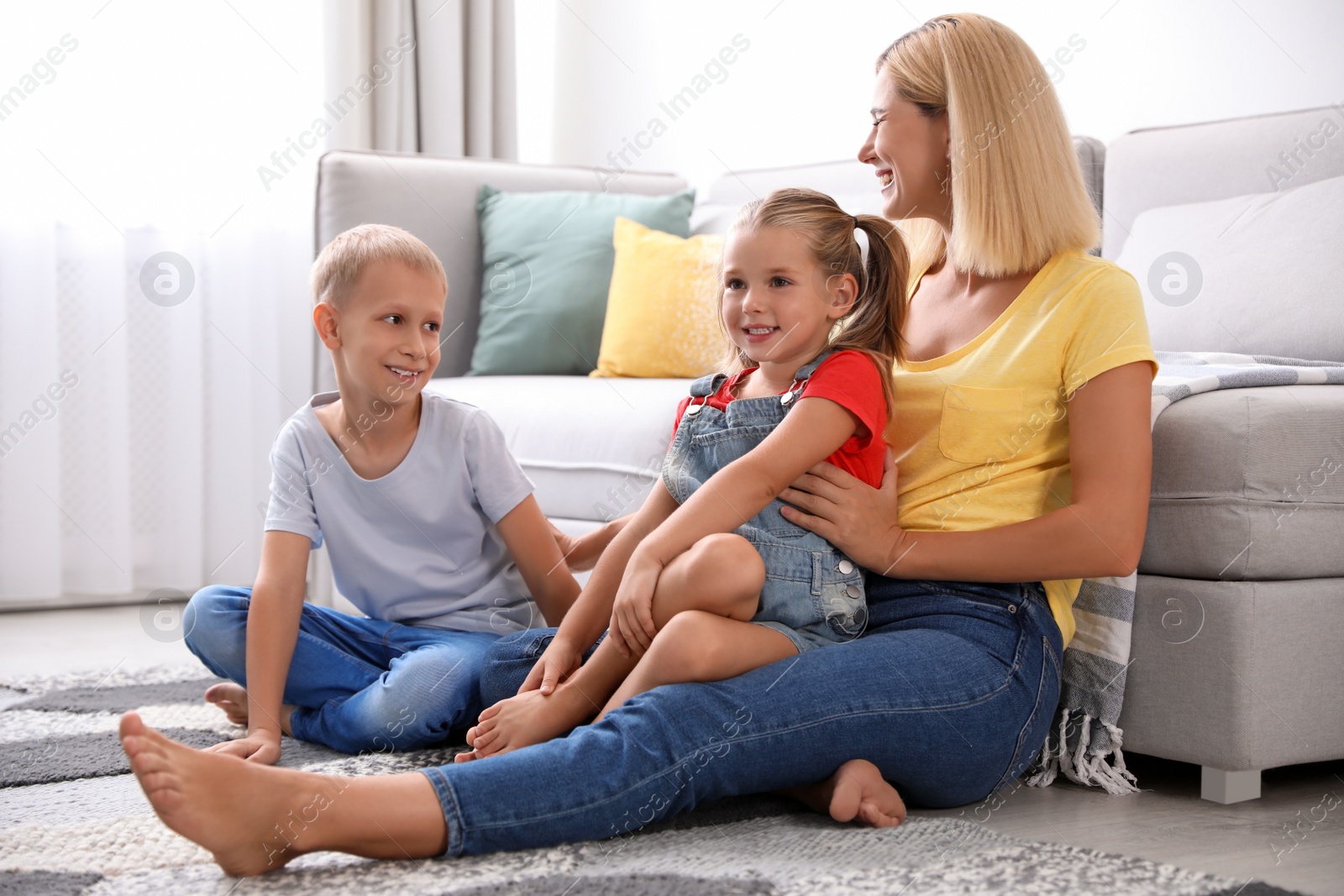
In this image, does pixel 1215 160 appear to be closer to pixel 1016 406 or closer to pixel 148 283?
pixel 1016 406

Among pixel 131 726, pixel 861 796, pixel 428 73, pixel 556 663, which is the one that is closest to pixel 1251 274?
pixel 861 796

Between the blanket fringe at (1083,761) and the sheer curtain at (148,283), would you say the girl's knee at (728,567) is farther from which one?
the sheer curtain at (148,283)

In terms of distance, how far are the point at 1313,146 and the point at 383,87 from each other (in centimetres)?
223

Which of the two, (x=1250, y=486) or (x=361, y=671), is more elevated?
(x=1250, y=486)

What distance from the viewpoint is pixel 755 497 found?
1205 millimetres

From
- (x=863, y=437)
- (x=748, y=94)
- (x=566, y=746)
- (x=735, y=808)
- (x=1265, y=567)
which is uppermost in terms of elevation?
(x=748, y=94)

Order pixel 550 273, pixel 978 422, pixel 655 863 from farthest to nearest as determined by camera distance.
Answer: pixel 550 273 → pixel 978 422 → pixel 655 863

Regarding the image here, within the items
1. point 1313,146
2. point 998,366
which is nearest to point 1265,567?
point 998,366

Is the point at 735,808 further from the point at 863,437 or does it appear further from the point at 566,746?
the point at 863,437

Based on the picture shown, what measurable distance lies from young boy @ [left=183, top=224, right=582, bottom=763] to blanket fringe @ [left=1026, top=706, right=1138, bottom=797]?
1.97 feet

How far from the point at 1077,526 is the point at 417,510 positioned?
791 mm

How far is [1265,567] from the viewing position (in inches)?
49.2

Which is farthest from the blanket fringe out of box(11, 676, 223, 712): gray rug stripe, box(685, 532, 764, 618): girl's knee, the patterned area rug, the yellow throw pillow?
box(11, 676, 223, 712): gray rug stripe

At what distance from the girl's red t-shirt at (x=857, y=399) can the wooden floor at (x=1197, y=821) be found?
355mm
